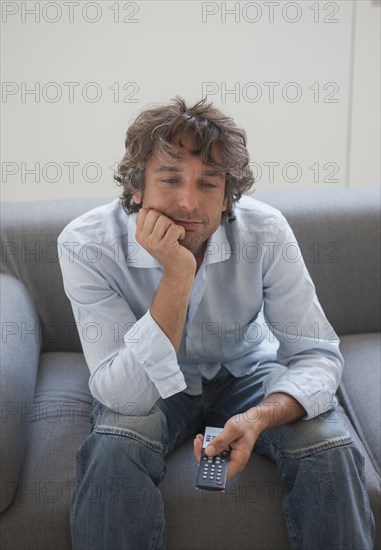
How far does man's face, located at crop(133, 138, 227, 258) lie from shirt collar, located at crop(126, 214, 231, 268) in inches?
2.9

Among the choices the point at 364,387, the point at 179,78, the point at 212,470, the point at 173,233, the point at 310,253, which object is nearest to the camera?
the point at 212,470

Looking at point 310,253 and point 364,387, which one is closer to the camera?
point 364,387

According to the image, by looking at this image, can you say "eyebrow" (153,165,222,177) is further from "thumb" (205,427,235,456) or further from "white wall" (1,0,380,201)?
"white wall" (1,0,380,201)

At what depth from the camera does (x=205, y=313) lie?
5.51 feet

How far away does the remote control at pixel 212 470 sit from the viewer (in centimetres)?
138

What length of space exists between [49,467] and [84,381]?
34 cm

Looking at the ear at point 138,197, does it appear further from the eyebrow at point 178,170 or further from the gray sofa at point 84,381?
the gray sofa at point 84,381

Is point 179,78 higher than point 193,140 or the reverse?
higher

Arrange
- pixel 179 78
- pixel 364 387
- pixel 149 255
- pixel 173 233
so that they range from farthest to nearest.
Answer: pixel 179 78, pixel 364 387, pixel 149 255, pixel 173 233

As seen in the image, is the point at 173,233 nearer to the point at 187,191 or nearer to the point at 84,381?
the point at 187,191

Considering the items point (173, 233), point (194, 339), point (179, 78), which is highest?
point (179, 78)

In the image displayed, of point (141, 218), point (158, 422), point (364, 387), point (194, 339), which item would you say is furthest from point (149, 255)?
point (364, 387)

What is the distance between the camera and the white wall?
233 cm

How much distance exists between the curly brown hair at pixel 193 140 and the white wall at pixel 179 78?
0.84m
